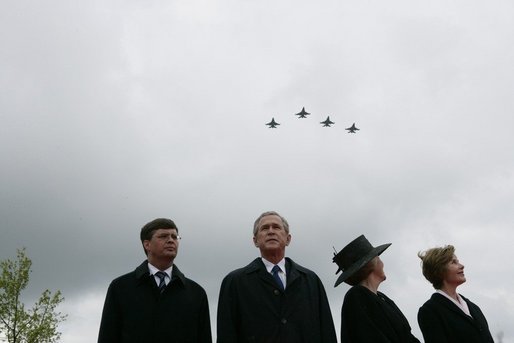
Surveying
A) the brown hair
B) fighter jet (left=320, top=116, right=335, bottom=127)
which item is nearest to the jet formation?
fighter jet (left=320, top=116, right=335, bottom=127)

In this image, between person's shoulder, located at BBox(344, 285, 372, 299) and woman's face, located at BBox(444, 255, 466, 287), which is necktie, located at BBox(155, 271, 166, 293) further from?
woman's face, located at BBox(444, 255, 466, 287)

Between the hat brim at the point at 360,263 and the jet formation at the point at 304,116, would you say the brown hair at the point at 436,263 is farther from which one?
the jet formation at the point at 304,116

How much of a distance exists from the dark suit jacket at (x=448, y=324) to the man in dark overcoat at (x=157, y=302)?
2653 mm

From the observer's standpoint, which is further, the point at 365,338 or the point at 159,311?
the point at 159,311

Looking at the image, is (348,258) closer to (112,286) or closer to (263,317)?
(263,317)

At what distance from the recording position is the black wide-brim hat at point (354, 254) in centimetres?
705

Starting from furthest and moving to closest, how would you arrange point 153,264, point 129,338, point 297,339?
point 153,264 < point 129,338 < point 297,339

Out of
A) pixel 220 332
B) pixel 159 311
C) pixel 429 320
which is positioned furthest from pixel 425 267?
pixel 159 311

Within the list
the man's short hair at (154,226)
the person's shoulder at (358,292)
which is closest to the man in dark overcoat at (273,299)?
→ the person's shoulder at (358,292)

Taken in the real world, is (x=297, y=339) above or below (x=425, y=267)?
below

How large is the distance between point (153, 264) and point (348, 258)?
94.4 inches

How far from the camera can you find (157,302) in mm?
7074

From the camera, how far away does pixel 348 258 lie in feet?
23.7

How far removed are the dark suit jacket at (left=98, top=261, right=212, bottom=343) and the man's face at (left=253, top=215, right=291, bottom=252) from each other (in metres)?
1.11
